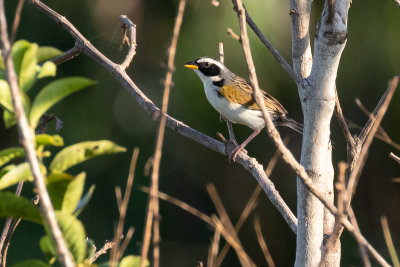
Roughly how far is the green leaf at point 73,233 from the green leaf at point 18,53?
29cm

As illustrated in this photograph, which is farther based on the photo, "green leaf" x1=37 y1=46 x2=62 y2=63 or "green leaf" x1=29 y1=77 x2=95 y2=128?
"green leaf" x1=37 y1=46 x2=62 y2=63

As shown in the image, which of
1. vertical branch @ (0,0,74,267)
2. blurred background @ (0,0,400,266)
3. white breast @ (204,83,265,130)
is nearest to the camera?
vertical branch @ (0,0,74,267)

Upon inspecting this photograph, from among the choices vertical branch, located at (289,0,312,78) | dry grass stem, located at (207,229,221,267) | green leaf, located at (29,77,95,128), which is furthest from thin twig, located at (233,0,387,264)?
vertical branch, located at (289,0,312,78)

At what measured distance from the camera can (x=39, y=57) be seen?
1.36 metres

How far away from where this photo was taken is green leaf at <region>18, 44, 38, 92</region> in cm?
120

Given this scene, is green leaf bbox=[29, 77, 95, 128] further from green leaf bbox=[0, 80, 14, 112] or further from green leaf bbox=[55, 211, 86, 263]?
green leaf bbox=[55, 211, 86, 263]

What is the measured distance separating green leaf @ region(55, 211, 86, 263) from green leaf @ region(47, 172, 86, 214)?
0.17 feet

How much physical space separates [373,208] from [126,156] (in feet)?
8.14

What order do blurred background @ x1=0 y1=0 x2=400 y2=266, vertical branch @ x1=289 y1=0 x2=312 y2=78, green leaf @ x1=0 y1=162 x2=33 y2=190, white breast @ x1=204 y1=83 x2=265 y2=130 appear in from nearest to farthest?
green leaf @ x1=0 y1=162 x2=33 y2=190 < vertical branch @ x1=289 y1=0 x2=312 y2=78 < white breast @ x1=204 y1=83 x2=265 y2=130 < blurred background @ x1=0 y1=0 x2=400 y2=266

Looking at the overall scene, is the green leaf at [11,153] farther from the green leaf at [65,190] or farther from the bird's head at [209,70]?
the bird's head at [209,70]

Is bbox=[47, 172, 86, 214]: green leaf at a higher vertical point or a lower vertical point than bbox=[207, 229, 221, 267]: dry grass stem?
higher

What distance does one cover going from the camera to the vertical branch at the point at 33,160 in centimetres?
106

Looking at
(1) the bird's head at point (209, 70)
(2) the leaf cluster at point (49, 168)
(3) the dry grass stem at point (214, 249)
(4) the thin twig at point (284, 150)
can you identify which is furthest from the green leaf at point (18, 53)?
(1) the bird's head at point (209, 70)

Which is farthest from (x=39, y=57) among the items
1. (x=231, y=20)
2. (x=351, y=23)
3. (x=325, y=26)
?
(x=351, y=23)
